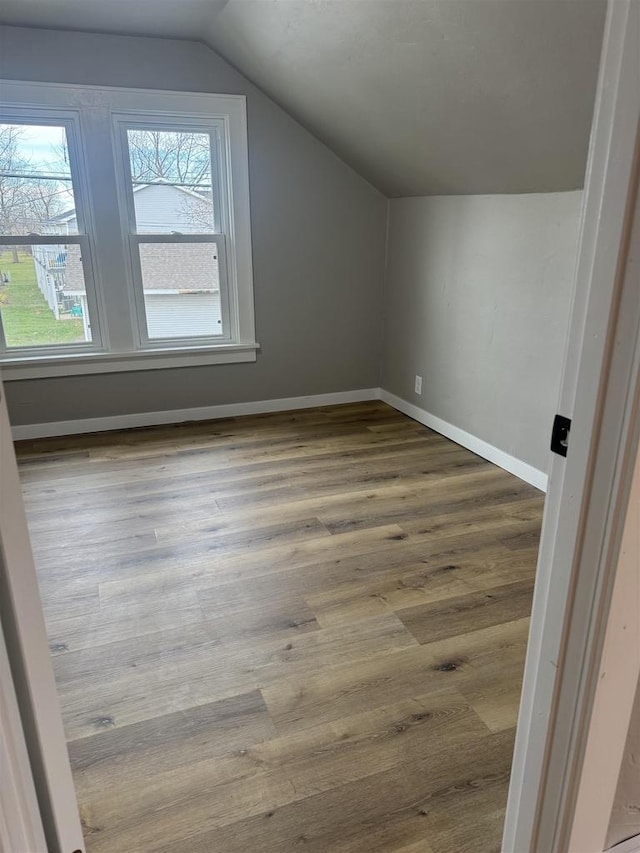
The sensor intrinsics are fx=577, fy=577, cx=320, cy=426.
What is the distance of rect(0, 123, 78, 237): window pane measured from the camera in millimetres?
3309

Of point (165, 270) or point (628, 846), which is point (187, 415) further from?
point (628, 846)

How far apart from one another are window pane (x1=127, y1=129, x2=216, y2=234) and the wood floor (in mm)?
1538

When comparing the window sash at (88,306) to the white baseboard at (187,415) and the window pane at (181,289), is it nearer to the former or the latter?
the window pane at (181,289)

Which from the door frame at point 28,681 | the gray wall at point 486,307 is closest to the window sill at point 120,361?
the gray wall at point 486,307

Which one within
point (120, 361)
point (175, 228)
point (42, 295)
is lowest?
point (120, 361)

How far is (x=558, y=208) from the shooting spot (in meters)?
2.72

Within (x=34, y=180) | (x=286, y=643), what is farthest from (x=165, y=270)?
(x=286, y=643)

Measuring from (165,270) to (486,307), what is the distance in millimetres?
2051

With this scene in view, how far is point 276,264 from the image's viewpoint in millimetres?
3996

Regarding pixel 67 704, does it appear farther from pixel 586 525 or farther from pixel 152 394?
pixel 152 394

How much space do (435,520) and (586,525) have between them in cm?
193

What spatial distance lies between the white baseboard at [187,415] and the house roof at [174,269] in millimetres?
837

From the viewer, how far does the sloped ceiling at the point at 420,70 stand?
1.91 m

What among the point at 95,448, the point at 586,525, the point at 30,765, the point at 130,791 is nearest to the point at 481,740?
the point at 130,791
